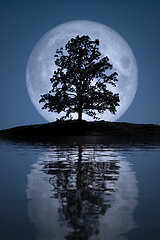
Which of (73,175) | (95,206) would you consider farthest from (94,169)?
(95,206)

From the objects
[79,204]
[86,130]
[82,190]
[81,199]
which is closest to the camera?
[79,204]

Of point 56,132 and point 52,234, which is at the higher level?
point 56,132

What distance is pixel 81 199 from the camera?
6672mm

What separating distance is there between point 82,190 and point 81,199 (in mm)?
918

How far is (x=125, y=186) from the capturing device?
26.8ft

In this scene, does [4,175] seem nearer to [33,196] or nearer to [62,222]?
[33,196]

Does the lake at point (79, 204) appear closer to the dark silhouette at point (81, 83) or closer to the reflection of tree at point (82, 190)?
the reflection of tree at point (82, 190)

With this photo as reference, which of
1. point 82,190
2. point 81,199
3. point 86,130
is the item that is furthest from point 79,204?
point 86,130

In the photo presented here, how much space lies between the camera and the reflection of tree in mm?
5000

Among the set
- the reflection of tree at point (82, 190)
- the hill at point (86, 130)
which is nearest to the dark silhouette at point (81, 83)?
the hill at point (86, 130)

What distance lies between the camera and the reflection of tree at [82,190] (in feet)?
16.4

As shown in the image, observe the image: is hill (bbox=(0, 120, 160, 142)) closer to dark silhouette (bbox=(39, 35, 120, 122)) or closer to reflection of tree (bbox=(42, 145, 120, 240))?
dark silhouette (bbox=(39, 35, 120, 122))

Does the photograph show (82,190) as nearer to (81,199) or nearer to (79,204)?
(81,199)

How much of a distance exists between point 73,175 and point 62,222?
4571mm
